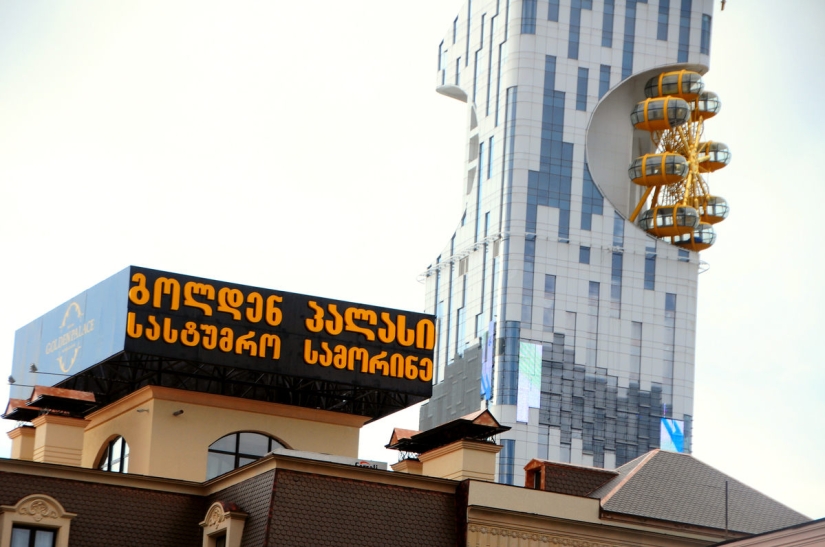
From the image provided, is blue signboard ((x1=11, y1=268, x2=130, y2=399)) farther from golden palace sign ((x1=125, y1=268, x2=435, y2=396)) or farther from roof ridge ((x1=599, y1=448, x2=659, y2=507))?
roof ridge ((x1=599, y1=448, x2=659, y2=507))

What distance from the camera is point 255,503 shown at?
5072 centimetres

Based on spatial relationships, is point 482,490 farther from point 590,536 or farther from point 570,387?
point 570,387

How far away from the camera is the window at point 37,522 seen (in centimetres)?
4997

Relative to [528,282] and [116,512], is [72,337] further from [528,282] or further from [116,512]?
[528,282]

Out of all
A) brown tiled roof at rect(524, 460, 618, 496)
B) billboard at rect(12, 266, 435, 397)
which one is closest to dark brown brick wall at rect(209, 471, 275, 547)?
billboard at rect(12, 266, 435, 397)

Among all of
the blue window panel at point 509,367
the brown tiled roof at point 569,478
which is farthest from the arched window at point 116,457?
the blue window panel at point 509,367

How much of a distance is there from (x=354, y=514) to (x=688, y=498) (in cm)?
1363

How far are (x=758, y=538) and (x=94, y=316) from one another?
28134mm

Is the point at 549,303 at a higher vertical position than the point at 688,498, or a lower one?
higher

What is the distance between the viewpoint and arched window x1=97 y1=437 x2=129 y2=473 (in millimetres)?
60969

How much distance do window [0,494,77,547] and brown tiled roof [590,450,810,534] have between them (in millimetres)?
18069

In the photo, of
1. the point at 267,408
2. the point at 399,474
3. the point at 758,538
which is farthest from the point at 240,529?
the point at 758,538

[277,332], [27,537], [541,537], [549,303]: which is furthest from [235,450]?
[549,303]

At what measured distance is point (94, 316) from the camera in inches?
2506
